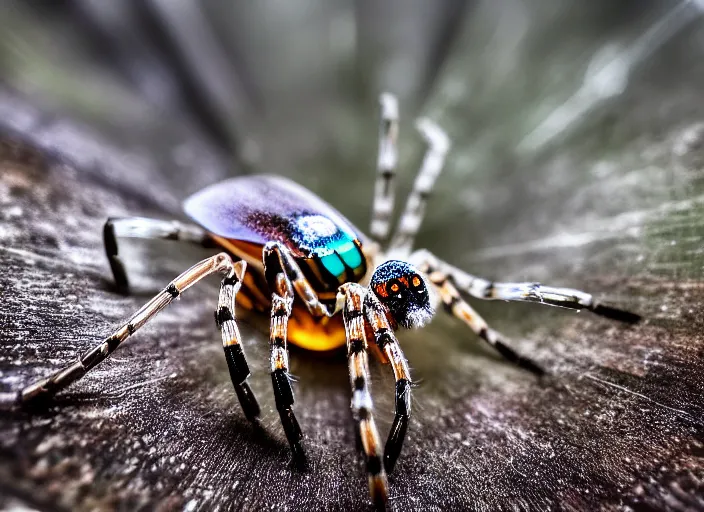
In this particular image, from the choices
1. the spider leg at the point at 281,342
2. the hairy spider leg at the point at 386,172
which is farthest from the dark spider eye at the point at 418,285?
the hairy spider leg at the point at 386,172

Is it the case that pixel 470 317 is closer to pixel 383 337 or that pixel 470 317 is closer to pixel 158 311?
pixel 383 337

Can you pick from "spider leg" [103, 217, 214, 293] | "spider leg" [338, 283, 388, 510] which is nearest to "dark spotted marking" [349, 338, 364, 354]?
"spider leg" [338, 283, 388, 510]

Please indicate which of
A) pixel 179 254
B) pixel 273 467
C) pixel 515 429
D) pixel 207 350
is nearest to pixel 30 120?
pixel 179 254

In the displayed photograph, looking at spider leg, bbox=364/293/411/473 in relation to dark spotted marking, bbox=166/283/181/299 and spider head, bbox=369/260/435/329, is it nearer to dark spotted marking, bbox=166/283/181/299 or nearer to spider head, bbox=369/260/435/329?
spider head, bbox=369/260/435/329

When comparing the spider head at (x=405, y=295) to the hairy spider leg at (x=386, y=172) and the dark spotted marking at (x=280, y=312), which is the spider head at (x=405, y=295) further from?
the hairy spider leg at (x=386, y=172)

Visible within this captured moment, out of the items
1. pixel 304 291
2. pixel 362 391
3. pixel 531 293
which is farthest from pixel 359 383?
pixel 531 293

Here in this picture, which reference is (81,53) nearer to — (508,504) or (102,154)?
(102,154)
